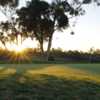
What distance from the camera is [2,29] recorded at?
56500 millimetres

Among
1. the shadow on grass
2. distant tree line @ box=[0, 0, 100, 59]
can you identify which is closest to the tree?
distant tree line @ box=[0, 0, 100, 59]

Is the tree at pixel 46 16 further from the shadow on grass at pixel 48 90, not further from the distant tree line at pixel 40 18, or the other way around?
the shadow on grass at pixel 48 90

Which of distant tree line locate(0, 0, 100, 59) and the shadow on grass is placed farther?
distant tree line locate(0, 0, 100, 59)

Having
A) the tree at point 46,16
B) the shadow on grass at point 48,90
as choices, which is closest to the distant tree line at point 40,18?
the tree at point 46,16

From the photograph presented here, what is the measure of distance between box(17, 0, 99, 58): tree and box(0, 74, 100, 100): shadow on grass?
39.6 metres

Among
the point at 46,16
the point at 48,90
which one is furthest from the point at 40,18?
the point at 48,90

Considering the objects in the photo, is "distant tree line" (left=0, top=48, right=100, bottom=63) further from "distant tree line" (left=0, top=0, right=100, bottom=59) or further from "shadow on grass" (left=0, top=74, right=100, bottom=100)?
"shadow on grass" (left=0, top=74, right=100, bottom=100)

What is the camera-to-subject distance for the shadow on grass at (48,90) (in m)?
9.38

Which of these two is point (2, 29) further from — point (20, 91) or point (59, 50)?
point (20, 91)

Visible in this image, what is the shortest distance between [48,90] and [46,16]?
4364 cm

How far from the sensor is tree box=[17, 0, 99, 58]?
167 ft

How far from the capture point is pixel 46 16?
53375 millimetres

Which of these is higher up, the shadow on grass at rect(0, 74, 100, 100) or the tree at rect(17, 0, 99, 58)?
the tree at rect(17, 0, 99, 58)

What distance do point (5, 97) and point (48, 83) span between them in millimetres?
2711
